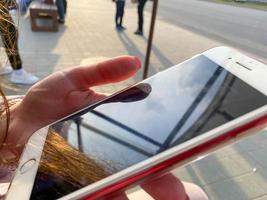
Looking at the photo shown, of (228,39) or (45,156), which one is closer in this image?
(45,156)

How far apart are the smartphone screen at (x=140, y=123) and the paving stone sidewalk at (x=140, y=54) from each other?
310mm

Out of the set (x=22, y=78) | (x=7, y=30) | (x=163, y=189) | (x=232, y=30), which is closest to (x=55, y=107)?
(x=7, y=30)

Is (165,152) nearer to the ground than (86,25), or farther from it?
farther from it

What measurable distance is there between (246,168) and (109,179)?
5.91 ft

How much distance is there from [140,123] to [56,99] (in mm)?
369

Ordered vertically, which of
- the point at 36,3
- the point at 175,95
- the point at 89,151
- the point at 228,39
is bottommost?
the point at 228,39

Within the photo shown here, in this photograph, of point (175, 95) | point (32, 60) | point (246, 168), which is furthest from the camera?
point (32, 60)

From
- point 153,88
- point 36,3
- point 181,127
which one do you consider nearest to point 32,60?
point 36,3

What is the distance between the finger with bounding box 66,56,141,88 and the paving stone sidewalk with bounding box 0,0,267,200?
0.82 feet

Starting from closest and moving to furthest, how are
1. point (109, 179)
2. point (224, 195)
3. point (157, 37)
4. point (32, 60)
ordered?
1. point (109, 179)
2. point (224, 195)
3. point (32, 60)
4. point (157, 37)

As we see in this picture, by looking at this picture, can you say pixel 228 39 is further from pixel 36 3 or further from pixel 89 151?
pixel 89 151

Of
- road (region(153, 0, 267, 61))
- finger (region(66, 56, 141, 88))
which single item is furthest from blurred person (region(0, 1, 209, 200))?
road (region(153, 0, 267, 61))

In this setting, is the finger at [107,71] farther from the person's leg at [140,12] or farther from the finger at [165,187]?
the person's leg at [140,12]

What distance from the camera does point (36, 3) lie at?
21.3 ft
